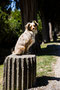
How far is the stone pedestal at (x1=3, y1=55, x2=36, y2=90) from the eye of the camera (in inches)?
175

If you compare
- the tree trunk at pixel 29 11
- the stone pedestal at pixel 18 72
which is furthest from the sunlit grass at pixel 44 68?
the tree trunk at pixel 29 11

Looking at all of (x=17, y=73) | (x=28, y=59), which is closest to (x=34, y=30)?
(x=28, y=59)

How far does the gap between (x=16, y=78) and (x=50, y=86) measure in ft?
3.72

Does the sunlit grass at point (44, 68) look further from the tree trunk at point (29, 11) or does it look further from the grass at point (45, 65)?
the tree trunk at point (29, 11)

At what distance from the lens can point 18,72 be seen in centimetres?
445

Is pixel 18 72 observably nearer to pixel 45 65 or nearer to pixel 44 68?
pixel 44 68

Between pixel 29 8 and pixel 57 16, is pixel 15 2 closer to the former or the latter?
pixel 29 8

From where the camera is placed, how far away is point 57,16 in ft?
87.9

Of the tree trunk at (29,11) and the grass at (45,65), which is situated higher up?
the tree trunk at (29,11)

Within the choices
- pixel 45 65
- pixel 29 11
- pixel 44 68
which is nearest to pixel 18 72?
pixel 44 68

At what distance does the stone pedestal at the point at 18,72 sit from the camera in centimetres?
446

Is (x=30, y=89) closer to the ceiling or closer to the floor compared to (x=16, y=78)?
closer to the floor

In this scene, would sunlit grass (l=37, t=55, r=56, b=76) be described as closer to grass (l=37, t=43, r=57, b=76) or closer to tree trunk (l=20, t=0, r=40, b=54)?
grass (l=37, t=43, r=57, b=76)

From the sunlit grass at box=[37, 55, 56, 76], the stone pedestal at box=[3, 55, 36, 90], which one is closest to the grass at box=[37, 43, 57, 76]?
the sunlit grass at box=[37, 55, 56, 76]
